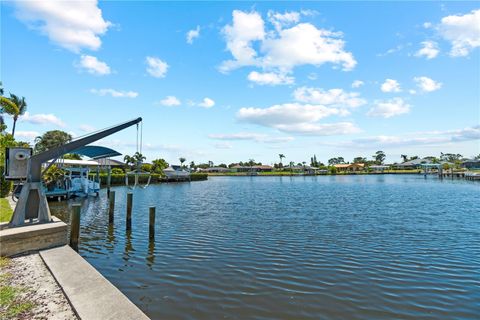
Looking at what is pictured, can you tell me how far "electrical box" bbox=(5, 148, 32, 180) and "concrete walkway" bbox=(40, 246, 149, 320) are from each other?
4143mm

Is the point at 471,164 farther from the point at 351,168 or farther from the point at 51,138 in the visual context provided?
the point at 51,138

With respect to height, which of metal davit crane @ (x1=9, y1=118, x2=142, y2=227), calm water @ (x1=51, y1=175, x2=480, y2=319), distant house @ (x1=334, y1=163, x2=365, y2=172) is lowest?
calm water @ (x1=51, y1=175, x2=480, y2=319)

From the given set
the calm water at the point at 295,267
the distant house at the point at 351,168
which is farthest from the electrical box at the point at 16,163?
the distant house at the point at 351,168

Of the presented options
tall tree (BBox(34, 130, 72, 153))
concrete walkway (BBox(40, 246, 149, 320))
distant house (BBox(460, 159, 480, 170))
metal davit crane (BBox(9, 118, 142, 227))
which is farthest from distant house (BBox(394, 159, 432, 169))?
concrete walkway (BBox(40, 246, 149, 320))

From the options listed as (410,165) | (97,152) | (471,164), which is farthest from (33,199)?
(471,164)

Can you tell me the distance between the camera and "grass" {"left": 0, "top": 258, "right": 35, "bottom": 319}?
5.04 metres

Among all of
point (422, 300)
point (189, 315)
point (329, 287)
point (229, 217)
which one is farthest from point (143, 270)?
point (229, 217)

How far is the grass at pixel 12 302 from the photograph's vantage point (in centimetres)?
504

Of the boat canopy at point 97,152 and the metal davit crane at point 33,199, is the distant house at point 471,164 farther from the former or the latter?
the metal davit crane at point 33,199

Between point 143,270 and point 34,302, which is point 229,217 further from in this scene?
point 34,302

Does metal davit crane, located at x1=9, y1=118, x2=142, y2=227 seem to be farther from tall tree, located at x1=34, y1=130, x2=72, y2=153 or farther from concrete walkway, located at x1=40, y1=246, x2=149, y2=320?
tall tree, located at x1=34, y1=130, x2=72, y2=153

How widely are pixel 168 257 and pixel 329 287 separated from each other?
5753mm

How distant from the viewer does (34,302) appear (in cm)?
550

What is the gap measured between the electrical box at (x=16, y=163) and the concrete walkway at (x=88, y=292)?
13.6 feet
